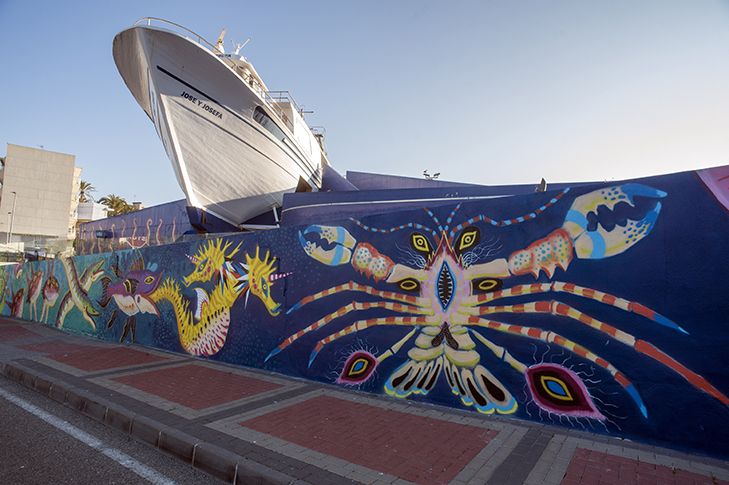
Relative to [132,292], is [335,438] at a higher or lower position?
lower

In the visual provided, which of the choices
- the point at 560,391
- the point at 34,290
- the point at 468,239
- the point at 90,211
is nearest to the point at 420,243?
the point at 468,239

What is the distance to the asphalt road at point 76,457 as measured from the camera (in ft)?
10.8

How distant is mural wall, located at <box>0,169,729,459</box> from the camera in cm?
371

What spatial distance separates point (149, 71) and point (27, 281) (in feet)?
30.8

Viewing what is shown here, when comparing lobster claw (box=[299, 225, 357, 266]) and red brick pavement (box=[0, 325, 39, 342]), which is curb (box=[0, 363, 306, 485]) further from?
red brick pavement (box=[0, 325, 39, 342])

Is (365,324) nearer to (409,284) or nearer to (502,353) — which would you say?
(409,284)

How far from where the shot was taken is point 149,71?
17.4 meters

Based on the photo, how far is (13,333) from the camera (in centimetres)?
1150

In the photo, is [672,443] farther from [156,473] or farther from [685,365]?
[156,473]

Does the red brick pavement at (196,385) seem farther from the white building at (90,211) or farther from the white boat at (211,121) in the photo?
the white building at (90,211)

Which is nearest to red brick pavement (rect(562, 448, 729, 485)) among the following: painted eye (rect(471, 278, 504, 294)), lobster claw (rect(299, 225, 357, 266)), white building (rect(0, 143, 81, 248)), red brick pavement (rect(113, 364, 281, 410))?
painted eye (rect(471, 278, 504, 294))

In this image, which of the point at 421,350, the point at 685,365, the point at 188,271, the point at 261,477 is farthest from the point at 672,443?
the point at 188,271

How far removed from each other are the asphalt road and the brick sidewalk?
149mm

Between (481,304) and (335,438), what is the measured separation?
7.07ft
